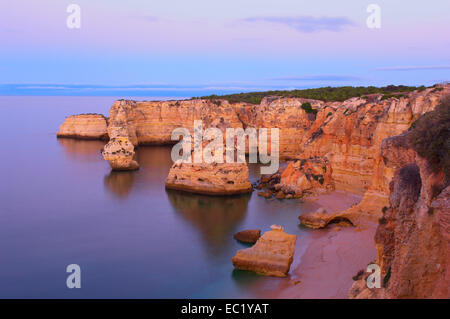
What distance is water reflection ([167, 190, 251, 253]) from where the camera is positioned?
1820cm

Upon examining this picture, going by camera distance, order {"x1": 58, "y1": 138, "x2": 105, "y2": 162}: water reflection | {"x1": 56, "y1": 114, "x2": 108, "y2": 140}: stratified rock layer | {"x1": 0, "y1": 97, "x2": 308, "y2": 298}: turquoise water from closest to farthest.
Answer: {"x1": 0, "y1": 97, "x2": 308, "y2": 298}: turquoise water, {"x1": 58, "y1": 138, "x2": 105, "y2": 162}: water reflection, {"x1": 56, "y1": 114, "x2": 108, "y2": 140}: stratified rock layer

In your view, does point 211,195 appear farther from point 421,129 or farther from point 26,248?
point 421,129

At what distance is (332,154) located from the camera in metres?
23.4

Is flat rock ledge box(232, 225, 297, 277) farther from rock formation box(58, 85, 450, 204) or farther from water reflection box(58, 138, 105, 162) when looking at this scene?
water reflection box(58, 138, 105, 162)

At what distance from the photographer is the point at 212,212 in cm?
2188

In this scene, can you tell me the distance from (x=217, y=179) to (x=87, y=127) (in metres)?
32.7

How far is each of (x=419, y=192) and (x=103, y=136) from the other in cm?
4743

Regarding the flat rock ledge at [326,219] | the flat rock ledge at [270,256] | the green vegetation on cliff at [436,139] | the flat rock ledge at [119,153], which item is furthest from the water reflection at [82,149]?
the green vegetation on cliff at [436,139]

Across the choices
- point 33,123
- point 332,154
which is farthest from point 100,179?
point 33,123

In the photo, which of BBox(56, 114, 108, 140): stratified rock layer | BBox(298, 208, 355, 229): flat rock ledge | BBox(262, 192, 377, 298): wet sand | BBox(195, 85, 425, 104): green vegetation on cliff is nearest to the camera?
BBox(262, 192, 377, 298): wet sand

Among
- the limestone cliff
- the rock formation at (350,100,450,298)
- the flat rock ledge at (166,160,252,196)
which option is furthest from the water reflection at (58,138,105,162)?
the rock formation at (350,100,450,298)

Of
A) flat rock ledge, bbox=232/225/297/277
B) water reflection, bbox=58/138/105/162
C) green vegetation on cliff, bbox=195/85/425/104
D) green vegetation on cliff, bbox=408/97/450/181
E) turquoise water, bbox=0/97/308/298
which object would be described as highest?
green vegetation on cliff, bbox=195/85/425/104

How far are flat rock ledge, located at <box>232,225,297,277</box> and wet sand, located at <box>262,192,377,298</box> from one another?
495mm
